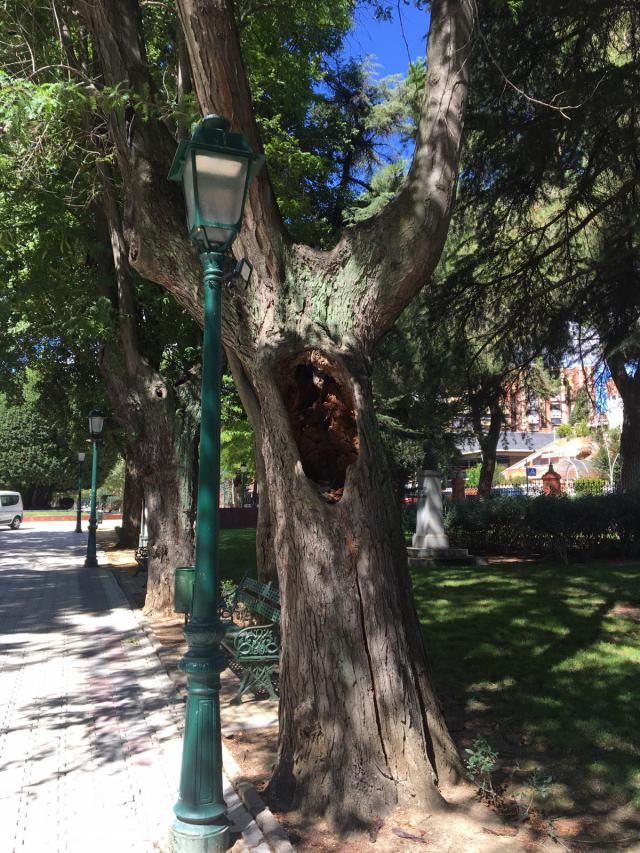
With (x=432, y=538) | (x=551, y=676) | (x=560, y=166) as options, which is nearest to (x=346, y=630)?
(x=551, y=676)

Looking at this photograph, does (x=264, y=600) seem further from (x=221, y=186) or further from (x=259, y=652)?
(x=221, y=186)

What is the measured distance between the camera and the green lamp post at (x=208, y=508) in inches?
147

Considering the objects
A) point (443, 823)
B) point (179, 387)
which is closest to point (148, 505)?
point (179, 387)

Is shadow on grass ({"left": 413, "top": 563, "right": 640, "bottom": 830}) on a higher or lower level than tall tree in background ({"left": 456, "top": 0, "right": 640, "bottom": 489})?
lower

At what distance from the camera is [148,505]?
37.6 feet

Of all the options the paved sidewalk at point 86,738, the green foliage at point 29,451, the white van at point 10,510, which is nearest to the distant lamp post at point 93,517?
the paved sidewalk at point 86,738

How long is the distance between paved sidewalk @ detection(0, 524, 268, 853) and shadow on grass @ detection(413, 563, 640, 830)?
2.23 m

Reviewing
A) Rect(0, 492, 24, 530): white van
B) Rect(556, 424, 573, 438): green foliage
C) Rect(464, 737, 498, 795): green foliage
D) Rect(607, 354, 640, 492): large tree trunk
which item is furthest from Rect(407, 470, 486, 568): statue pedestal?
Rect(556, 424, 573, 438): green foliage

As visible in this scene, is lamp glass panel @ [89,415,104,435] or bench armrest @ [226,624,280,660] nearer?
bench armrest @ [226,624,280,660]

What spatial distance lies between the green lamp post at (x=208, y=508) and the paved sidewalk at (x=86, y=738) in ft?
1.19

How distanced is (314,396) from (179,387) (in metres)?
7.98

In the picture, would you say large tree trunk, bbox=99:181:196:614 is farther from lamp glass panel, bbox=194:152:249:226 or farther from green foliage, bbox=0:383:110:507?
green foliage, bbox=0:383:110:507

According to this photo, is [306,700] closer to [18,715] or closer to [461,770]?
[461,770]

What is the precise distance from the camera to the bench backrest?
6.88 m
